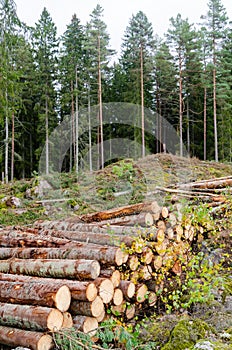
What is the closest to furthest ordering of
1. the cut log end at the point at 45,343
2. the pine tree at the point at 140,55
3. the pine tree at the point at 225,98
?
the cut log end at the point at 45,343 < the pine tree at the point at 225,98 < the pine tree at the point at 140,55

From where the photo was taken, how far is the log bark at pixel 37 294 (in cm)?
392

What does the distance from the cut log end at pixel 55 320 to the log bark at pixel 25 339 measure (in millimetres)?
97

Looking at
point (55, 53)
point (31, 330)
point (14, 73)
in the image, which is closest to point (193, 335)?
point (31, 330)

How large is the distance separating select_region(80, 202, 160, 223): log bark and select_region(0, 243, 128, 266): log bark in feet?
4.21

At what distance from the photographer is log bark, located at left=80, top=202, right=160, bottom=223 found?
608 cm

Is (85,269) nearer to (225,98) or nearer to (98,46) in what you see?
(98,46)

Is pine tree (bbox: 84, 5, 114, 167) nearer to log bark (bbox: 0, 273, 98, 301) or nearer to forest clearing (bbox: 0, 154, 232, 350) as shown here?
forest clearing (bbox: 0, 154, 232, 350)

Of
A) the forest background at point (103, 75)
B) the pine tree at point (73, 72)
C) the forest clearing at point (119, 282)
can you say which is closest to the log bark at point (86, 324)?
the forest clearing at point (119, 282)

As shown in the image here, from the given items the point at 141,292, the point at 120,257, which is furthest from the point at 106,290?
the point at 141,292

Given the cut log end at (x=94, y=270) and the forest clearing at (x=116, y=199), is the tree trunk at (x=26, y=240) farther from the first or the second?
the cut log end at (x=94, y=270)

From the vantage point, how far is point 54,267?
460 cm

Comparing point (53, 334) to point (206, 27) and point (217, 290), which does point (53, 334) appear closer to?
point (217, 290)

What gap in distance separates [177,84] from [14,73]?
2092 cm

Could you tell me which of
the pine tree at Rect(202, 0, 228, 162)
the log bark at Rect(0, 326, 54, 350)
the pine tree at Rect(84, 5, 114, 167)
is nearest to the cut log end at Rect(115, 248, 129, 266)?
the log bark at Rect(0, 326, 54, 350)
